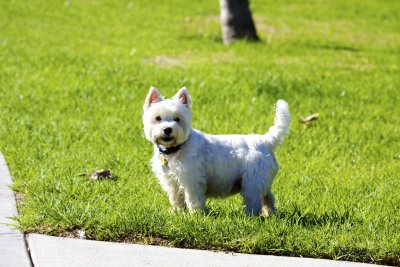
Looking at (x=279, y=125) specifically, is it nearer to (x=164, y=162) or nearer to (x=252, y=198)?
(x=252, y=198)

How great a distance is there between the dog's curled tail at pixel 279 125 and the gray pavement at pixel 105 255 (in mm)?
1221

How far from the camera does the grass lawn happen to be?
5.36m

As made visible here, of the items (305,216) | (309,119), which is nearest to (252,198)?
(305,216)

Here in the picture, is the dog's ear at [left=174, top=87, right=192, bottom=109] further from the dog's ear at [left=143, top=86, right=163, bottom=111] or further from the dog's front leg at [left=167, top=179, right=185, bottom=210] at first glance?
the dog's front leg at [left=167, top=179, right=185, bottom=210]

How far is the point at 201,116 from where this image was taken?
30.9 feet

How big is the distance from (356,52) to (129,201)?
10162 millimetres

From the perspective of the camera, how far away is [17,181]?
6.43 metres

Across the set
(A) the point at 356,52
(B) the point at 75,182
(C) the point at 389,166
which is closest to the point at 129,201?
(B) the point at 75,182

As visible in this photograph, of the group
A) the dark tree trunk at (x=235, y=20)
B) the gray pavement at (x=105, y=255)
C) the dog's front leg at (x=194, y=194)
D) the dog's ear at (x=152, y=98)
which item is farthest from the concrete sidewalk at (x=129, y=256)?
the dark tree trunk at (x=235, y=20)

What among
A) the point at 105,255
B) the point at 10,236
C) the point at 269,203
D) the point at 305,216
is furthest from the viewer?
the point at 269,203

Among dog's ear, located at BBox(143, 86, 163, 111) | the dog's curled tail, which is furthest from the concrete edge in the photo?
the dog's curled tail

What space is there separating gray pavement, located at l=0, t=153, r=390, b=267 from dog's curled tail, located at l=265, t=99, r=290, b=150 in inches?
48.1

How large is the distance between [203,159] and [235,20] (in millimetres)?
9847

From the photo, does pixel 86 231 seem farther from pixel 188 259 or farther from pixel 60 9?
pixel 60 9
